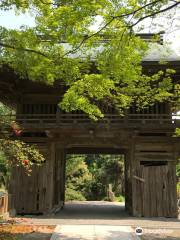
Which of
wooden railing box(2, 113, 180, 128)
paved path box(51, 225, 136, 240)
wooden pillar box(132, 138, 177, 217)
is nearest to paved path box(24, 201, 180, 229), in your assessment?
wooden pillar box(132, 138, 177, 217)

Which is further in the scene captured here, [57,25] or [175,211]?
[175,211]

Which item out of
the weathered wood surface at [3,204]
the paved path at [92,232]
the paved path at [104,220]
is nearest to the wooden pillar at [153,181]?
the paved path at [104,220]

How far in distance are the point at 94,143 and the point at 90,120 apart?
1784 millimetres

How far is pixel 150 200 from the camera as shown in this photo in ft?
56.4

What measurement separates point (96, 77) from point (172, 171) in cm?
864

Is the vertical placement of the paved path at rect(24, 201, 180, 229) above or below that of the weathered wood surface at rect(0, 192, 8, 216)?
below

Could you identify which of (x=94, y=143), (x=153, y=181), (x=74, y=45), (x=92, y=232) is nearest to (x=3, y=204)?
(x=94, y=143)

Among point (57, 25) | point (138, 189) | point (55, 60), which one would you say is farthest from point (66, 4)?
point (138, 189)

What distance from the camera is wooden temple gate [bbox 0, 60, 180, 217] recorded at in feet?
55.0

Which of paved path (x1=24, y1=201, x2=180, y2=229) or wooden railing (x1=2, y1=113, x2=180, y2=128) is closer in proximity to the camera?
paved path (x1=24, y1=201, x2=180, y2=229)

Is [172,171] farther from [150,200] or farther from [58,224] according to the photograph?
[58,224]

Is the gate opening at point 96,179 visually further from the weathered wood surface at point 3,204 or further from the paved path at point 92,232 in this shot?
the paved path at point 92,232

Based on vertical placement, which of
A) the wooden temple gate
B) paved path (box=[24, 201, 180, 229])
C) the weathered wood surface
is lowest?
paved path (box=[24, 201, 180, 229])

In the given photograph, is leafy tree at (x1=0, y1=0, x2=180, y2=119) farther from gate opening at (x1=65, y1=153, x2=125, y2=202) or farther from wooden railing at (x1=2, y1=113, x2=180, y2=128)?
gate opening at (x1=65, y1=153, x2=125, y2=202)
